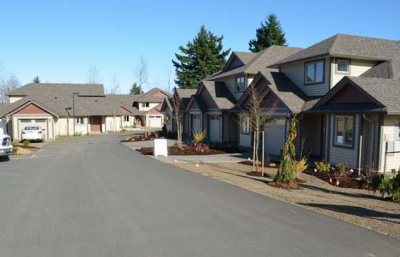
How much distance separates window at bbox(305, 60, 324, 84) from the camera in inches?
781

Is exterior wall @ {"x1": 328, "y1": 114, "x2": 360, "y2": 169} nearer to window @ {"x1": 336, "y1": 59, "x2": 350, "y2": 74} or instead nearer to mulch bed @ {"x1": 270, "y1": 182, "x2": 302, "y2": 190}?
window @ {"x1": 336, "y1": 59, "x2": 350, "y2": 74}

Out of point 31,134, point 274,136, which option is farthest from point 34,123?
point 274,136

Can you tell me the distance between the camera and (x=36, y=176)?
13766 millimetres

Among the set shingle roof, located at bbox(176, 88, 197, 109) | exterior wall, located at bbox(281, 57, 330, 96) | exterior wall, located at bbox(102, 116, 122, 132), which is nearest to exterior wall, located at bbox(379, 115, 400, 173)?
exterior wall, located at bbox(281, 57, 330, 96)

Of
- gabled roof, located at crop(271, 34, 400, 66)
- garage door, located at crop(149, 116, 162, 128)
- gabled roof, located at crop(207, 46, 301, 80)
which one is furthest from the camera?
garage door, located at crop(149, 116, 162, 128)

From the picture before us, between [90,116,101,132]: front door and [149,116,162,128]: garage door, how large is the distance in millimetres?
14286

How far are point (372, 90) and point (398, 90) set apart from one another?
150 centimetres

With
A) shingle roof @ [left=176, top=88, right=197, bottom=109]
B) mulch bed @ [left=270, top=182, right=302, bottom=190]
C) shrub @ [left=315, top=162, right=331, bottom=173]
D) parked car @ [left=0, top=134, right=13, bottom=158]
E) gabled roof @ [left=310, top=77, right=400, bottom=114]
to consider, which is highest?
shingle roof @ [left=176, top=88, right=197, bottom=109]

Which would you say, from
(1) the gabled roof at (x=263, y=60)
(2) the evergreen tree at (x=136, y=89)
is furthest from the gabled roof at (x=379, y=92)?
(2) the evergreen tree at (x=136, y=89)

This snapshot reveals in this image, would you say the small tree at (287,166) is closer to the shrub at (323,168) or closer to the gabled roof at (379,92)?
the shrub at (323,168)

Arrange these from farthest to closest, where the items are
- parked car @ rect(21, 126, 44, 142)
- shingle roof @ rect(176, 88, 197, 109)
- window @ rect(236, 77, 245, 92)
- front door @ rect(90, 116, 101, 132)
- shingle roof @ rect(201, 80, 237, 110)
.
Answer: front door @ rect(90, 116, 101, 132), shingle roof @ rect(176, 88, 197, 109), parked car @ rect(21, 126, 44, 142), shingle roof @ rect(201, 80, 237, 110), window @ rect(236, 77, 245, 92)

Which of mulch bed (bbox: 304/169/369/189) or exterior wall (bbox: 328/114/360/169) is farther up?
exterior wall (bbox: 328/114/360/169)

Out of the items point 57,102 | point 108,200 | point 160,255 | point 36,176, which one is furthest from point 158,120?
point 160,255

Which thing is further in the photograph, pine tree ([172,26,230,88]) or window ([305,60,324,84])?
pine tree ([172,26,230,88])
